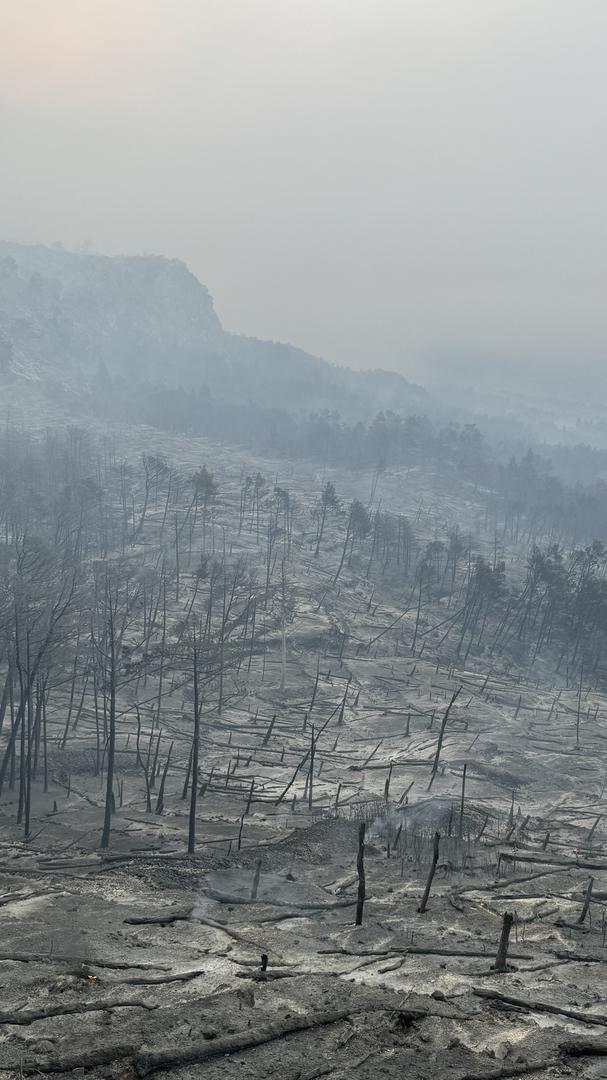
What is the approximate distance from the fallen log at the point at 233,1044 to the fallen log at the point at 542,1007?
10.8 ft

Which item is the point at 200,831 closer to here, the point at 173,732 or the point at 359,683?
the point at 173,732

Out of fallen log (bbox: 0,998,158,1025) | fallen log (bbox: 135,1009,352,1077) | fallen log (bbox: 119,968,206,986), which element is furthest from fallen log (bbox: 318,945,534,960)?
fallen log (bbox: 0,998,158,1025)

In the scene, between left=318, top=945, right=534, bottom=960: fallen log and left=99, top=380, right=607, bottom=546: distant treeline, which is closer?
left=318, top=945, right=534, bottom=960: fallen log

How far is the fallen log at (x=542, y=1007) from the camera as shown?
15.9 meters

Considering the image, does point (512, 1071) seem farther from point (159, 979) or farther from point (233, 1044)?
point (159, 979)

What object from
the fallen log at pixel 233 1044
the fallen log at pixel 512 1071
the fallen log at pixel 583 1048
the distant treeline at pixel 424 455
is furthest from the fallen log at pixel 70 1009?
the distant treeline at pixel 424 455

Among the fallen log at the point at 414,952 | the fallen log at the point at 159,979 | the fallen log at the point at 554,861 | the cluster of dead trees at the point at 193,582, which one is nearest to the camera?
the fallen log at the point at 159,979

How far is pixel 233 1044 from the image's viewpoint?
1431cm

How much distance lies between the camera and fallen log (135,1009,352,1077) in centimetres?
1360

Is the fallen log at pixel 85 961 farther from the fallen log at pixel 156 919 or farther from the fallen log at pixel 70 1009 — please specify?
the fallen log at pixel 156 919

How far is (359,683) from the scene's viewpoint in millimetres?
73062

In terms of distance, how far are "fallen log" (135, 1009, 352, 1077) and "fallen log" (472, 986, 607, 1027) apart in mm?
3303

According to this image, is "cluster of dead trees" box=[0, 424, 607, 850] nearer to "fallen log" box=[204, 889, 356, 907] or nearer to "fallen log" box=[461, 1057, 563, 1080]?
"fallen log" box=[204, 889, 356, 907]

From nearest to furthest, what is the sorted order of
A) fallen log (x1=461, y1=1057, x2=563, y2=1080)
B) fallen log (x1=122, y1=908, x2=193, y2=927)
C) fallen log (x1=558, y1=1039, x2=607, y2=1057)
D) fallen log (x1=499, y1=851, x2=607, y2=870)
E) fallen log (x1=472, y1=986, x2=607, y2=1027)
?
fallen log (x1=461, y1=1057, x2=563, y2=1080) < fallen log (x1=558, y1=1039, x2=607, y2=1057) < fallen log (x1=472, y1=986, x2=607, y2=1027) < fallen log (x1=122, y1=908, x2=193, y2=927) < fallen log (x1=499, y1=851, x2=607, y2=870)
